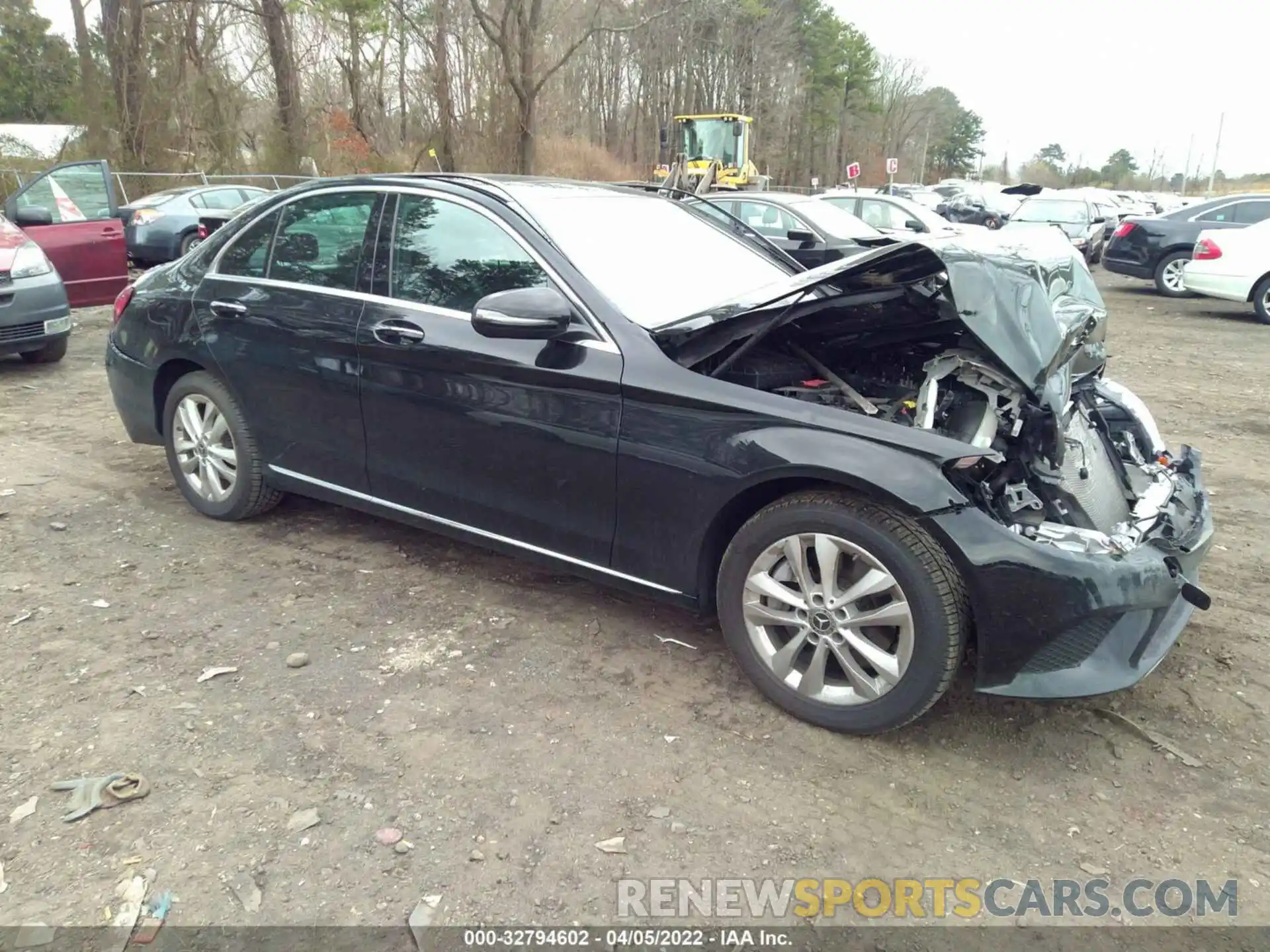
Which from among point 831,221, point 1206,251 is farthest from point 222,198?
point 1206,251

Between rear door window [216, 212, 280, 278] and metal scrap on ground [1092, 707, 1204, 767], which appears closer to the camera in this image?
metal scrap on ground [1092, 707, 1204, 767]

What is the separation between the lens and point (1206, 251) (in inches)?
496

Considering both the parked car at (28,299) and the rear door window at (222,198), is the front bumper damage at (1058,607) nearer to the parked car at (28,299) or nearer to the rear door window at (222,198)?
the parked car at (28,299)

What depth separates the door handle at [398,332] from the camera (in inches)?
143

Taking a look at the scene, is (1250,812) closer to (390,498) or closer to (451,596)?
(451,596)

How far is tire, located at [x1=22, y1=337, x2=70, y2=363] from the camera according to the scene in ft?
26.5

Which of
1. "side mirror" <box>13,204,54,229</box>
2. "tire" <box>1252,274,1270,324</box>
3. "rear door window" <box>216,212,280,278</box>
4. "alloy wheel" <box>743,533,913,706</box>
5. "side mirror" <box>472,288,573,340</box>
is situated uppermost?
"side mirror" <box>13,204,54,229</box>

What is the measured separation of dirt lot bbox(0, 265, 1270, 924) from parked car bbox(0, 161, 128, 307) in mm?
5805

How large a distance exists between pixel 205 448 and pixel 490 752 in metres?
2.61

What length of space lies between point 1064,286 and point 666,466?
1.77 m

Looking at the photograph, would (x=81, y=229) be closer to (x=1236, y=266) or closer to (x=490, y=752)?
(x=490, y=752)

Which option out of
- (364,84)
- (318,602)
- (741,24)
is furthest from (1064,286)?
(741,24)

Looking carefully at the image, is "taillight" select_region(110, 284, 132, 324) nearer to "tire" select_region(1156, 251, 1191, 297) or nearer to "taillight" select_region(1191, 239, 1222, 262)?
"taillight" select_region(1191, 239, 1222, 262)

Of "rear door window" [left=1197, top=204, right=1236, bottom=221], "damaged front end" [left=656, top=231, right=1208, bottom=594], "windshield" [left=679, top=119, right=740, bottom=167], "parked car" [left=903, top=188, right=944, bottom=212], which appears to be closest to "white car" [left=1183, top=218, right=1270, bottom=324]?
"rear door window" [left=1197, top=204, right=1236, bottom=221]
